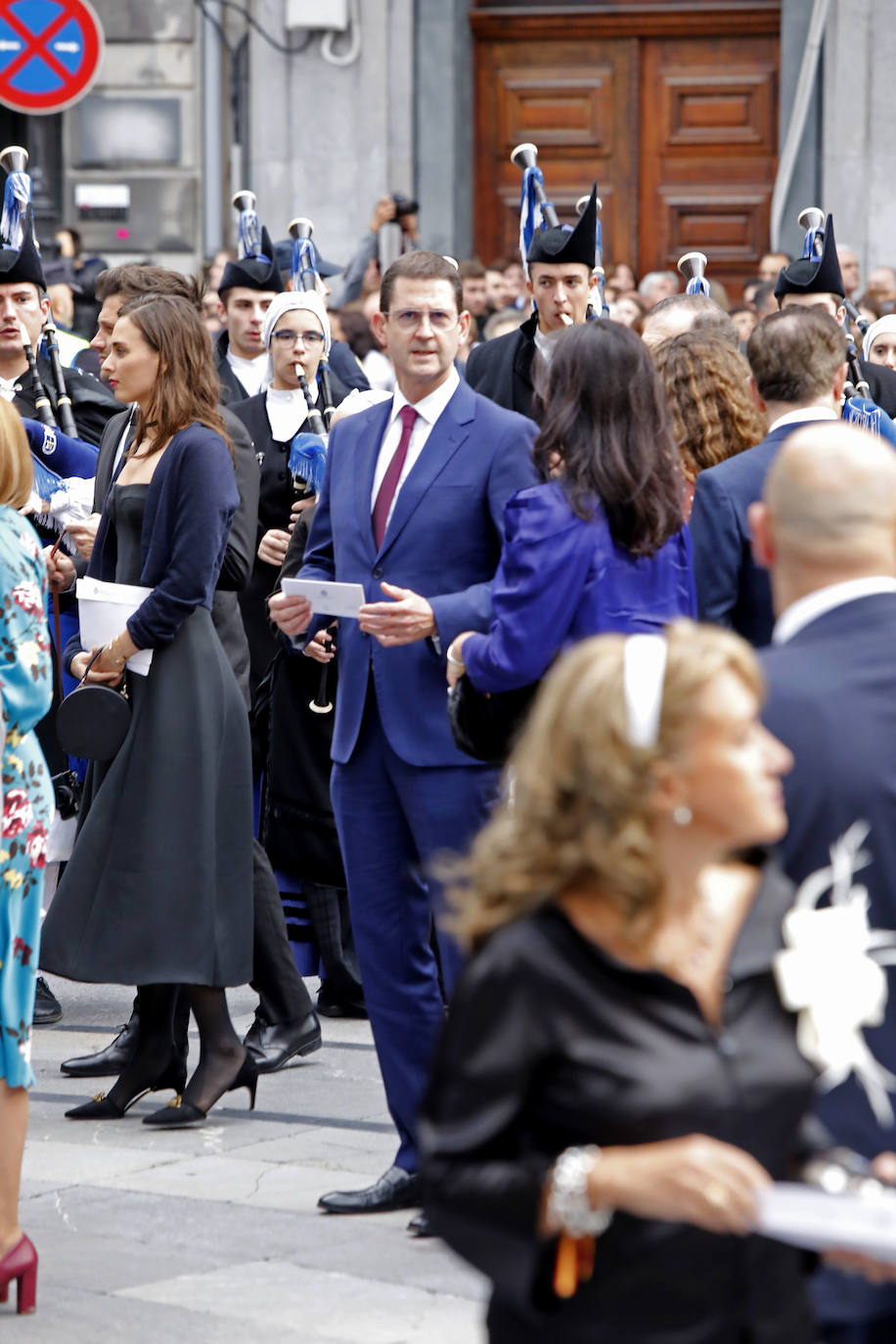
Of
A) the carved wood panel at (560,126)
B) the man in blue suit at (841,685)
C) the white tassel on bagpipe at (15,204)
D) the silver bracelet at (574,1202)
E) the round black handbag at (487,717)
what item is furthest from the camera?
the carved wood panel at (560,126)

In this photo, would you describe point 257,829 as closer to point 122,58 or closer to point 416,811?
point 416,811

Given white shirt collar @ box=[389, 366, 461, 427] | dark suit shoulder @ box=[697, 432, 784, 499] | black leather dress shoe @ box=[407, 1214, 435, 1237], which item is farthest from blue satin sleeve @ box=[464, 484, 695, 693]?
black leather dress shoe @ box=[407, 1214, 435, 1237]

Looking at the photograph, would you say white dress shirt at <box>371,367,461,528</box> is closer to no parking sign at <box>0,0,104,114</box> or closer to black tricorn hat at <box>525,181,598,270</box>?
black tricorn hat at <box>525,181,598,270</box>

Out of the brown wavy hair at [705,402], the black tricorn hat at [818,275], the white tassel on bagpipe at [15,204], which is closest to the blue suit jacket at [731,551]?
the brown wavy hair at [705,402]

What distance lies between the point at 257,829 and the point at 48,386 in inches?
65.1

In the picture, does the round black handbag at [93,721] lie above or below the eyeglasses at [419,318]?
below

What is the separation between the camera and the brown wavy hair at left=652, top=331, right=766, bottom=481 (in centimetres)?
532

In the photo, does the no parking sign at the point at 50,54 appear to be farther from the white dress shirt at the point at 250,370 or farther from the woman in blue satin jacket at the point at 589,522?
the woman in blue satin jacket at the point at 589,522

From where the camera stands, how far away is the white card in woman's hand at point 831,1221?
199 centimetres

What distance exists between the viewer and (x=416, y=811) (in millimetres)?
4777

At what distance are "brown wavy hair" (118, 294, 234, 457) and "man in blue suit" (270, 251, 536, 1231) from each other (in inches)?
32.2

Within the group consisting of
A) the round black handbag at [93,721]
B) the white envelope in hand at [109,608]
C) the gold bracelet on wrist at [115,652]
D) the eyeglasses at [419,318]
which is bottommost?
the round black handbag at [93,721]

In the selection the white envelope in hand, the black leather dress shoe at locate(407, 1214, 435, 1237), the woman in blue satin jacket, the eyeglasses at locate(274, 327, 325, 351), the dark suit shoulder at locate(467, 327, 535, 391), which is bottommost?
the black leather dress shoe at locate(407, 1214, 435, 1237)

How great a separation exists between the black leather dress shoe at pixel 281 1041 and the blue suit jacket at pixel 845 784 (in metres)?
3.61
